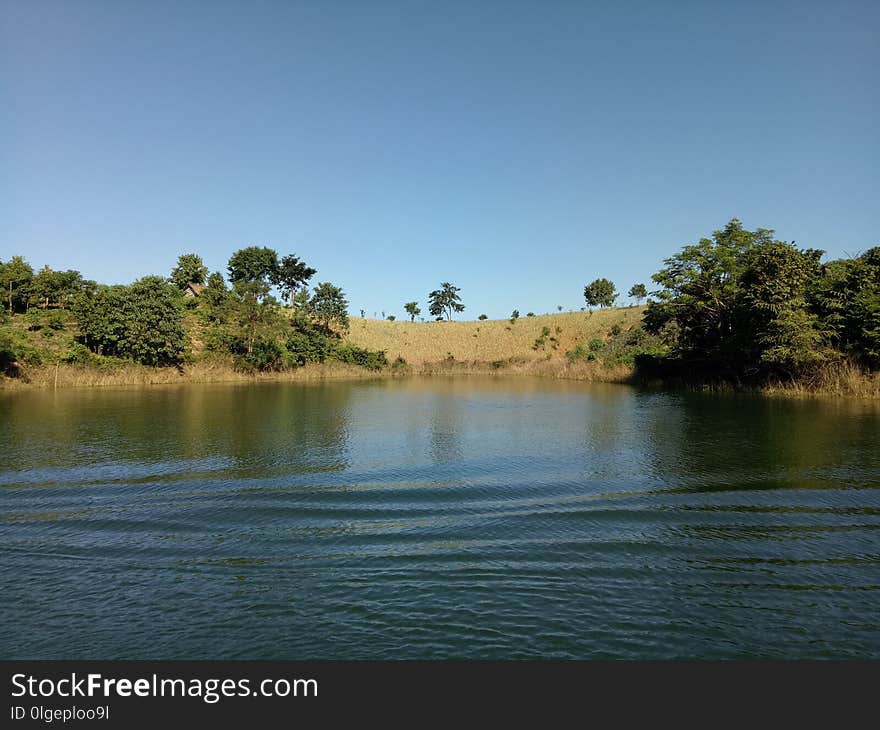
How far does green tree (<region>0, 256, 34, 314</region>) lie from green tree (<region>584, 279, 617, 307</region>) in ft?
245

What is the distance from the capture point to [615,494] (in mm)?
11570

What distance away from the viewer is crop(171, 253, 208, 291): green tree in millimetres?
66500

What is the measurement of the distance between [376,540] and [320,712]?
3.80 m

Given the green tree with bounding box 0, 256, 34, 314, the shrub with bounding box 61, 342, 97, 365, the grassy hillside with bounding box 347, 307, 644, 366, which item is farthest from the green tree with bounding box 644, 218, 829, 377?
the green tree with bounding box 0, 256, 34, 314

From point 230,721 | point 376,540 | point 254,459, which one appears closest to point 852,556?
point 376,540

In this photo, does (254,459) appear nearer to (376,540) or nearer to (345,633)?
(376,540)

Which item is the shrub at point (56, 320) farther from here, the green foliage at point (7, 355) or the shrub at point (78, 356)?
the green foliage at point (7, 355)

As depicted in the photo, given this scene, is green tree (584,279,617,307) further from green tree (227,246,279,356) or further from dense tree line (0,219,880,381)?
green tree (227,246,279,356)

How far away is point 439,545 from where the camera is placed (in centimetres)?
860

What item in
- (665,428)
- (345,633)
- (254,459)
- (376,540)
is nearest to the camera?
(345,633)

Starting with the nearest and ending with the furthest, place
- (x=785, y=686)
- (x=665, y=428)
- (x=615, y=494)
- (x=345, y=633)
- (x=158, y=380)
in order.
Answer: (x=785, y=686) < (x=345, y=633) < (x=615, y=494) < (x=665, y=428) < (x=158, y=380)

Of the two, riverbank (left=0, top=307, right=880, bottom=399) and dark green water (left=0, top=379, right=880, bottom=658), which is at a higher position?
riverbank (left=0, top=307, right=880, bottom=399)

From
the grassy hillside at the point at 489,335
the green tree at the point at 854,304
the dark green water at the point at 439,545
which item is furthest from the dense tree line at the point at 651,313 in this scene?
the dark green water at the point at 439,545

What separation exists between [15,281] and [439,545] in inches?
2113
